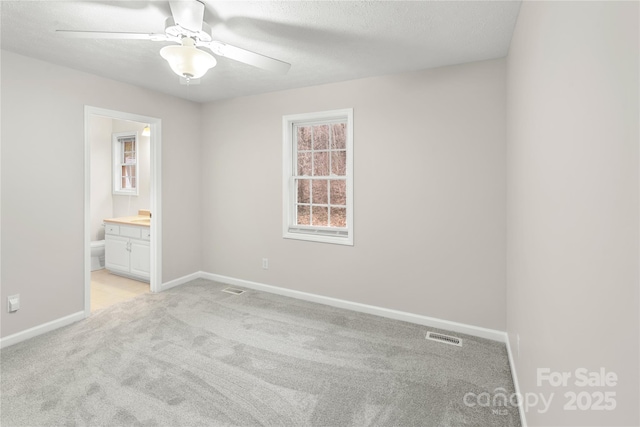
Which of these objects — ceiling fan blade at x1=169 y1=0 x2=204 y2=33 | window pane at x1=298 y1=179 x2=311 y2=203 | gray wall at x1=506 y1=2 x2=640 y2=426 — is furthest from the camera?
window pane at x1=298 y1=179 x2=311 y2=203

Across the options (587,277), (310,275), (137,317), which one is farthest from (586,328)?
(137,317)

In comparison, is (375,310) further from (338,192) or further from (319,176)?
(319,176)

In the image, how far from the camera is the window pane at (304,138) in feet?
12.9

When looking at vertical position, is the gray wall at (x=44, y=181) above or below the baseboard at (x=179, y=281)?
above

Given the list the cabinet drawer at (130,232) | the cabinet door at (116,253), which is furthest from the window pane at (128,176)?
the cabinet drawer at (130,232)

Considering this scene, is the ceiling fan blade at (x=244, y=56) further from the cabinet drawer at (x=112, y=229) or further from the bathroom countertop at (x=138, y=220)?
the cabinet drawer at (x=112, y=229)

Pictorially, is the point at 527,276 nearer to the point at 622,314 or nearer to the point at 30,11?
the point at 622,314

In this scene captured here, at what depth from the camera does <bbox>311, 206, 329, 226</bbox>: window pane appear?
3.87 meters

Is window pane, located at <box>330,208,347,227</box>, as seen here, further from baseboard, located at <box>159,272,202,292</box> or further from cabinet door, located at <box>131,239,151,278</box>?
cabinet door, located at <box>131,239,151,278</box>

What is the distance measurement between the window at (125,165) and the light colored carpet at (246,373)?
9.42ft

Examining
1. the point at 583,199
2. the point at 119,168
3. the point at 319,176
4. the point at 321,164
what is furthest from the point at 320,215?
the point at 119,168

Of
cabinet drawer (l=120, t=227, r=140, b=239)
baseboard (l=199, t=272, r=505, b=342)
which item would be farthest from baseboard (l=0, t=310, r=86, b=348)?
baseboard (l=199, t=272, r=505, b=342)

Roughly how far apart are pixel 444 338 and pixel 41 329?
3703mm

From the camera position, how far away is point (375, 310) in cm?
345
